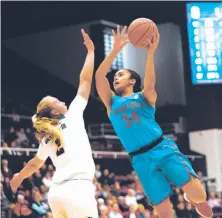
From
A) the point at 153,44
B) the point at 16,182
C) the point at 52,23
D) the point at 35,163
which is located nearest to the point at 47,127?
the point at 35,163

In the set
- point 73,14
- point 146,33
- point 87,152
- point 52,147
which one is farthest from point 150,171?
point 73,14

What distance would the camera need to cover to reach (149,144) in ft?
15.6

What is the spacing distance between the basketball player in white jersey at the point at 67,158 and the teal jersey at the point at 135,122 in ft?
1.06

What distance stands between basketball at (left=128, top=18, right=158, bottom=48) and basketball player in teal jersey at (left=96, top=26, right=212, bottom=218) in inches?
3.6

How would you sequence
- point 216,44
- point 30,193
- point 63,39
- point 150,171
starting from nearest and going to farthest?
point 150,171 < point 30,193 < point 216,44 < point 63,39

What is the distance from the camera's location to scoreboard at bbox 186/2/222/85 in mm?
15328

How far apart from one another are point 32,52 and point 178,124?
213 inches

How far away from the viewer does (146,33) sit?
501 centimetres

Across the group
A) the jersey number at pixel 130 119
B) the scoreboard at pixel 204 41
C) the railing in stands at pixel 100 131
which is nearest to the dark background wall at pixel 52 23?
the railing in stands at pixel 100 131

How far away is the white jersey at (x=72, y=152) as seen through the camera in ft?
15.0

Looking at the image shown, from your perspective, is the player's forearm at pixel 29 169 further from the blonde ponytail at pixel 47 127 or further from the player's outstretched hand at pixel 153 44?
the player's outstretched hand at pixel 153 44

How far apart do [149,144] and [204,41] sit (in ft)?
36.7

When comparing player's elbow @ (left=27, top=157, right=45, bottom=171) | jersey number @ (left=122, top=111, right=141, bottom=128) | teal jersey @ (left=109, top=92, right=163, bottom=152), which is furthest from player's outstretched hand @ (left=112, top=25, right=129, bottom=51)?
player's elbow @ (left=27, top=157, right=45, bottom=171)

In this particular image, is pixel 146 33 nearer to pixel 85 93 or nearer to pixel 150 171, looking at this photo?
pixel 85 93
